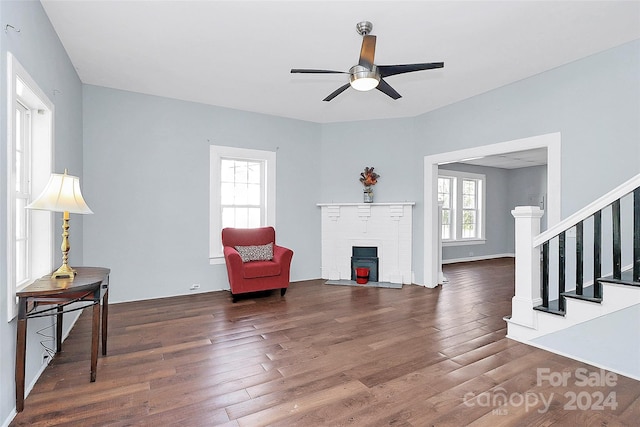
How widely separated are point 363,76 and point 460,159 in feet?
8.90

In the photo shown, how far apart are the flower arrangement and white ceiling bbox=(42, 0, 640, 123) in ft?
4.80

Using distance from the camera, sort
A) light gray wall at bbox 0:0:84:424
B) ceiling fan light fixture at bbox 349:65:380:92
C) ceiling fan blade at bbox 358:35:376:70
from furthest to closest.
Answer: ceiling fan light fixture at bbox 349:65:380:92 < ceiling fan blade at bbox 358:35:376:70 < light gray wall at bbox 0:0:84:424

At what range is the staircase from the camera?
2.45 meters

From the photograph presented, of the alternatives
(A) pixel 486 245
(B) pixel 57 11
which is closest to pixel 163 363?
(B) pixel 57 11

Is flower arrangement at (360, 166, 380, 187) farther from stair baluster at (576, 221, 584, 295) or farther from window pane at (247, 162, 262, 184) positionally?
stair baluster at (576, 221, 584, 295)

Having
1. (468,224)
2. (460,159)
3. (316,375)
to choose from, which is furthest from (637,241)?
(468,224)

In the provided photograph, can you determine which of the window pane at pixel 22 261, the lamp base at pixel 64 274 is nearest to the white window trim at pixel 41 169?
the window pane at pixel 22 261

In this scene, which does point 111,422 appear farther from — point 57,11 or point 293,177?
point 293,177

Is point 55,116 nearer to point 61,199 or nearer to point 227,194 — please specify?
point 61,199

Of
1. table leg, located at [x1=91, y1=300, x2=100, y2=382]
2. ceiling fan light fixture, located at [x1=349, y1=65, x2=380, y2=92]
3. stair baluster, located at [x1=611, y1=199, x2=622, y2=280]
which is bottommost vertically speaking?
table leg, located at [x1=91, y1=300, x2=100, y2=382]

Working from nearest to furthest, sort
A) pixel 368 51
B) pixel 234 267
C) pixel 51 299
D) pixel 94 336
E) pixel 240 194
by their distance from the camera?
1. pixel 51 299
2. pixel 94 336
3. pixel 368 51
4. pixel 234 267
5. pixel 240 194

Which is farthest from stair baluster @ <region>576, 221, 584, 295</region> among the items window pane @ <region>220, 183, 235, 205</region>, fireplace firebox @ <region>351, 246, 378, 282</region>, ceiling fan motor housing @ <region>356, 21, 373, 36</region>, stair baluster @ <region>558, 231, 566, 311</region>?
window pane @ <region>220, 183, 235, 205</region>

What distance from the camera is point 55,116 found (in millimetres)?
2904

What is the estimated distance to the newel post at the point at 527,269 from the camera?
3076 mm
